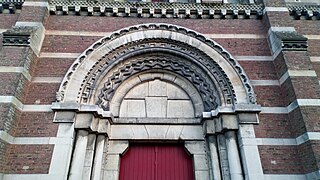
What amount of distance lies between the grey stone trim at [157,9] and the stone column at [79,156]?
350cm

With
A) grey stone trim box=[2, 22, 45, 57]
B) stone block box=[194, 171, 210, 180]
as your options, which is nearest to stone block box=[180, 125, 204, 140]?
stone block box=[194, 171, 210, 180]

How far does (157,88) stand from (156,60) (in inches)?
30.3

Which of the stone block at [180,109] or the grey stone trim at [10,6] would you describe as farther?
the grey stone trim at [10,6]

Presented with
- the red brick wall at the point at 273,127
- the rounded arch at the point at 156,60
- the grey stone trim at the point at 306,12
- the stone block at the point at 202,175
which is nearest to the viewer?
the stone block at the point at 202,175

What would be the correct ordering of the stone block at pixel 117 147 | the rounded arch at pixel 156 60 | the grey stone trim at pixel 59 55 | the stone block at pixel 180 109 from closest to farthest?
1. the stone block at pixel 117 147
2. the rounded arch at pixel 156 60
3. the stone block at pixel 180 109
4. the grey stone trim at pixel 59 55

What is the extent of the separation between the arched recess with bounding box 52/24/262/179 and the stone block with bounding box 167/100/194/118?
0.03m

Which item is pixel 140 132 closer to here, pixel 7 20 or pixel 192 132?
pixel 192 132

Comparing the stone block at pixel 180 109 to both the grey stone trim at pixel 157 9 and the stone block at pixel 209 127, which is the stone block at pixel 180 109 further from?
the grey stone trim at pixel 157 9

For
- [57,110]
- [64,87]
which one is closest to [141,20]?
[64,87]

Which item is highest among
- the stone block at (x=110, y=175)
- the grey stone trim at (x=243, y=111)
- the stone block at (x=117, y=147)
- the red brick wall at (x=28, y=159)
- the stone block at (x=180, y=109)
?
the stone block at (x=180, y=109)

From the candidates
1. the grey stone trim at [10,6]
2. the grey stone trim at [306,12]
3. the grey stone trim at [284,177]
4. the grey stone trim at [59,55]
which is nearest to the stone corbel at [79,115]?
the grey stone trim at [59,55]

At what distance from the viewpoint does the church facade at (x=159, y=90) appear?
538cm

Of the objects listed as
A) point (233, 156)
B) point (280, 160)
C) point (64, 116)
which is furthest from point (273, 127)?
point (64, 116)

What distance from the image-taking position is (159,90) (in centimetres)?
666
